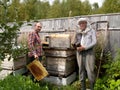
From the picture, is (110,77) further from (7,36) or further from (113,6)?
(113,6)

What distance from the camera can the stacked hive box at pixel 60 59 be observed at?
609 centimetres

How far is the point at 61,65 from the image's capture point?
6.16 metres

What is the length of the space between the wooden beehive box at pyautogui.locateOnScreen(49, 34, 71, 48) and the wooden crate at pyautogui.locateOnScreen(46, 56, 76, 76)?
342 mm

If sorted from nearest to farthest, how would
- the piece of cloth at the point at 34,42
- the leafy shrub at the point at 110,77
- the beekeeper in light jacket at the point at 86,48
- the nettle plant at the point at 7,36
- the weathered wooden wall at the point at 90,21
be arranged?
the nettle plant at the point at 7,36, the beekeeper in light jacket at the point at 86,48, the leafy shrub at the point at 110,77, the piece of cloth at the point at 34,42, the weathered wooden wall at the point at 90,21

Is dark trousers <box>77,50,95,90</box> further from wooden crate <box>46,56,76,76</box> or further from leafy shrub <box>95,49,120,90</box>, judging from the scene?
wooden crate <box>46,56,76,76</box>

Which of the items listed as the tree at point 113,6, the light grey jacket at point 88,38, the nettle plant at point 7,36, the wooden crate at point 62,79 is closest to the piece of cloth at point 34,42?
the wooden crate at point 62,79

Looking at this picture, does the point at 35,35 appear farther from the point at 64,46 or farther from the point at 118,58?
the point at 118,58

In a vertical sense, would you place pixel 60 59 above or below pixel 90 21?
below

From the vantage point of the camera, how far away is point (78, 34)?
5516mm

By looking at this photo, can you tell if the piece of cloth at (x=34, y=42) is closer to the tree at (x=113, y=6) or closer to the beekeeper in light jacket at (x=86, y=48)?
the beekeeper in light jacket at (x=86, y=48)

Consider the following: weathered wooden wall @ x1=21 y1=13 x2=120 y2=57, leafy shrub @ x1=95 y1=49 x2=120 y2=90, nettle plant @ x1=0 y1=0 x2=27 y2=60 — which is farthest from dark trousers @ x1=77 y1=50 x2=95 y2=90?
nettle plant @ x1=0 y1=0 x2=27 y2=60

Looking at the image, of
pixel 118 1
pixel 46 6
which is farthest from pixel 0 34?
pixel 46 6

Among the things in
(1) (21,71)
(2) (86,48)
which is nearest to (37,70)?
(1) (21,71)

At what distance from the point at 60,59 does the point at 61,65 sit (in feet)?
0.53
